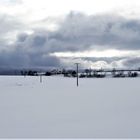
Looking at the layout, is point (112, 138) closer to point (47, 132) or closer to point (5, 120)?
point (47, 132)

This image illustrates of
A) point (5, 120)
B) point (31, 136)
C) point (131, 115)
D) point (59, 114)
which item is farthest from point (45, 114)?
point (31, 136)

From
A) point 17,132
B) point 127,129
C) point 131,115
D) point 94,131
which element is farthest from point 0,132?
point 131,115

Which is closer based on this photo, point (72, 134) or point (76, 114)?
point (72, 134)

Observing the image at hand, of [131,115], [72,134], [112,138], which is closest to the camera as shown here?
[112,138]

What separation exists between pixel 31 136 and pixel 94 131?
2031 millimetres

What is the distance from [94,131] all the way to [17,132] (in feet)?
7.90

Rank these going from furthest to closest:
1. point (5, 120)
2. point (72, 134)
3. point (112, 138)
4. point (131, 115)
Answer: point (131, 115)
point (5, 120)
point (72, 134)
point (112, 138)

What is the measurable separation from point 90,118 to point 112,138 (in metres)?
3.86

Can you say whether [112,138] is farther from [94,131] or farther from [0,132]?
[0,132]

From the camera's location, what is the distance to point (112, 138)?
9.38 metres

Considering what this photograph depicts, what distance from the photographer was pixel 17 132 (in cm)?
1031

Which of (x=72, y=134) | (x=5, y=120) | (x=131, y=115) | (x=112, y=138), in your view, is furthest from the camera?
(x=131, y=115)

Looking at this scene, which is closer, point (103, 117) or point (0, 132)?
point (0, 132)

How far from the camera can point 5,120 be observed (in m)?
12.7
